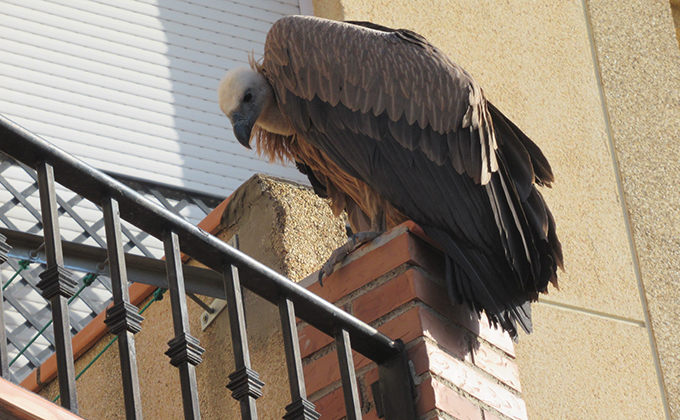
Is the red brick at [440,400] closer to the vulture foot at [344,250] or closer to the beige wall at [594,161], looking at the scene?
the vulture foot at [344,250]

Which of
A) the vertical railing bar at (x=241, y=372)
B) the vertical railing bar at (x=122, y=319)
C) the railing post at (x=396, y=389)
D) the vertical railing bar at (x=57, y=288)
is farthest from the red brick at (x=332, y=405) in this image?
the vertical railing bar at (x=57, y=288)

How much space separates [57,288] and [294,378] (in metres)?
0.60

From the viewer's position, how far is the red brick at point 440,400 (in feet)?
8.20

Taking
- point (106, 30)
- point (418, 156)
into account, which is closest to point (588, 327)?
point (418, 156)

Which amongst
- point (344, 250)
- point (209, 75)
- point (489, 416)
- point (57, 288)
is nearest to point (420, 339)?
point (489, 416)

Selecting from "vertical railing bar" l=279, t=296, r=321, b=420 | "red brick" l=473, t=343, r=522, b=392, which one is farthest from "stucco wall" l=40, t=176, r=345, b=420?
"vertical railing bar" l=279, t=296, r=321, b=420

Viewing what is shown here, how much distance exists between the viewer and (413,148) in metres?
3.24

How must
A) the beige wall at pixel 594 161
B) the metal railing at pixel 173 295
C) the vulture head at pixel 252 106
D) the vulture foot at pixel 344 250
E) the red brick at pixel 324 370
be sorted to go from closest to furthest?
the metal railing at pixel 173 295
the red brick at pixel 324 370
the vulture foot at pixel 344 250
the vulture head at pixel 252 106
the beige wall at pixel 594 161

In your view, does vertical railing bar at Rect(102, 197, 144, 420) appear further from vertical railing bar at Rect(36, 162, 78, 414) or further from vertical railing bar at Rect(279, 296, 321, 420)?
vertical railing bar at Rect(279, 296, 321, 420)

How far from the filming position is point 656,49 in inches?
235

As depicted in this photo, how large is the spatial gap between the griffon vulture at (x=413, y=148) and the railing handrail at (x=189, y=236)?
0.37 m

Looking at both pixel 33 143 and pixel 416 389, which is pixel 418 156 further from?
pixel 33 143

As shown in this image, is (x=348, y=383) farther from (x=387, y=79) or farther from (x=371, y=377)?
(x=387, y=79)

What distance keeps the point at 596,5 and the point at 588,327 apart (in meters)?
2.25
